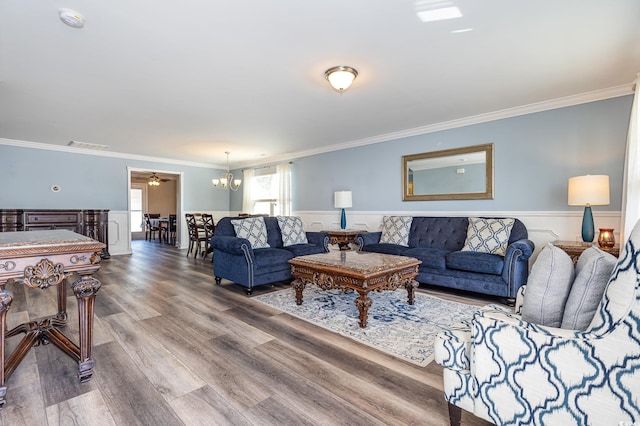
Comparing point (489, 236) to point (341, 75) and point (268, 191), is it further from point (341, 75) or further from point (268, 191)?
point (268, 191)

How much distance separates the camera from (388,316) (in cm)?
284

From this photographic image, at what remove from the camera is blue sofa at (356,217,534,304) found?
325cm

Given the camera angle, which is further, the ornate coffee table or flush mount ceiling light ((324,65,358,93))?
flush mount ceiling light ((324,65,358,93))

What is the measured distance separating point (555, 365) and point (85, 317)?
7.80 ft

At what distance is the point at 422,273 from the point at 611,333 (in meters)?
2.92

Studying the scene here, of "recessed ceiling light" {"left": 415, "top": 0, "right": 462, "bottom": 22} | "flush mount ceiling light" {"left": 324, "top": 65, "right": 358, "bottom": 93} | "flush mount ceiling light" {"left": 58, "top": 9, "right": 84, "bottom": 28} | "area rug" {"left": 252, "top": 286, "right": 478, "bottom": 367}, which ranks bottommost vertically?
"area rug" {"left": 252, "top": 286, "right": 478, "bottom": 367}

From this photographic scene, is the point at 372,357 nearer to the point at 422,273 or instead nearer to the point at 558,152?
the point at 422,273

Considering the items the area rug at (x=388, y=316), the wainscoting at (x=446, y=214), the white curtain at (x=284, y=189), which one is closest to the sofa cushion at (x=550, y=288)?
the area rug at (x=388, y=316)

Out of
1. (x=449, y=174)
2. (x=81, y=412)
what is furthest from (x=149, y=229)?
(x=81, y=412)

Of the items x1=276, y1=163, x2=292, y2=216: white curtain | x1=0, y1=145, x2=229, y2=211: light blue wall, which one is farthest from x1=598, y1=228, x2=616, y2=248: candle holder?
x1=0, y1=145, x2=229, y2=211: light blue wall

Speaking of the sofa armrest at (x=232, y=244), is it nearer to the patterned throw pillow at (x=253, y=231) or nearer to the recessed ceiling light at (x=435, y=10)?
the patterned throw pillow at (x=253, y=231)

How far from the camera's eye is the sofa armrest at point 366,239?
14.8 ft

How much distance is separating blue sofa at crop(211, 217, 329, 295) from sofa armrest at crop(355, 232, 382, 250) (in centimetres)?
51

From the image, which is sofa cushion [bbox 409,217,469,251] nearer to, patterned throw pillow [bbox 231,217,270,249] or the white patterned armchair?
patterned throw pillow [bbox 231,217,270,249]
